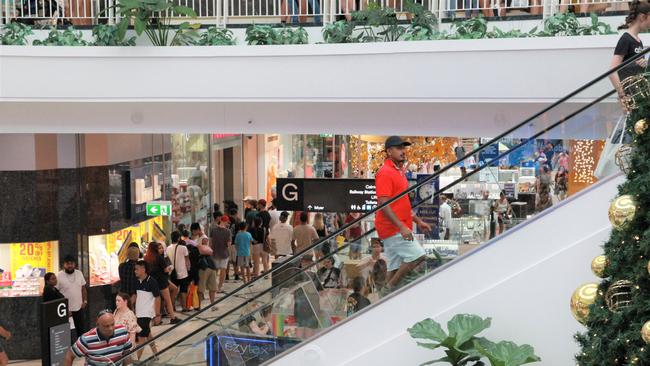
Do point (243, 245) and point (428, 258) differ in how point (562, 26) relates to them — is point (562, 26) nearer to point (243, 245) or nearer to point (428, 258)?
point (428, 258)

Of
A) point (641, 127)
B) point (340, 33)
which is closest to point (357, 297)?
point (641, 127)

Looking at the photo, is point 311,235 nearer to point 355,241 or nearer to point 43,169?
point 43,169

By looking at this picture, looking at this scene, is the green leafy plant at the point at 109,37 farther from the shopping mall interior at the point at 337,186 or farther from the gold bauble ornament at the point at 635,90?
the gold bauble ornament at the point at 635,90

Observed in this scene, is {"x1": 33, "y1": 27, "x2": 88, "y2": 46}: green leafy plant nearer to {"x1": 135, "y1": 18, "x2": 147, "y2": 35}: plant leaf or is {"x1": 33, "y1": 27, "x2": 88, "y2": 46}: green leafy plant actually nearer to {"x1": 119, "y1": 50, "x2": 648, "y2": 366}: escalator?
{"x1": 135, "y1": 18, "x2": 147, "y2": 35}: plant leaf

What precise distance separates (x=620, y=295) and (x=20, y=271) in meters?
10.4

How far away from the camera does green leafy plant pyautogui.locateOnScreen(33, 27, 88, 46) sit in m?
11.4

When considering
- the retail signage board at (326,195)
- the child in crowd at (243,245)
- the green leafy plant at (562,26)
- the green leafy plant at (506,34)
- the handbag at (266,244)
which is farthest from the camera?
the handbag at (266,244)

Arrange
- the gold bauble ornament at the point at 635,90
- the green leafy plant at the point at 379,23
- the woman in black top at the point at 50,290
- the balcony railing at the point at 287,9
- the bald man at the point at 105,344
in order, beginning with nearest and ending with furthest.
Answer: the gold bauble ornament at the point at 635,90 → the bald man at the point at 105,344 → the green leafy plant at the point at 379,23 → the balcony railing at the point at 287,9 → the woman in black top at the point at 50,290

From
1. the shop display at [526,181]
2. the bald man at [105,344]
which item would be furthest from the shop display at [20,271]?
the shop display at [526,181]

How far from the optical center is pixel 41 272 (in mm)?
13617

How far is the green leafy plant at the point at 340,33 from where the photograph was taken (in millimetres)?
10742

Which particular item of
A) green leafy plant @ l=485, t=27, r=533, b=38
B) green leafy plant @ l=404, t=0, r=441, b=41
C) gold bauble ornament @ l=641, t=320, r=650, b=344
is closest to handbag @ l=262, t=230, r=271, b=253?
green leafy plant @ l=404, t=0, r=441, b=41

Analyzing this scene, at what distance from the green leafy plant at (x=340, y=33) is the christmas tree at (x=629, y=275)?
20.3 feet

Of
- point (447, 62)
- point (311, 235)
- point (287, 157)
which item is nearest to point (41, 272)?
point (311, 235)
